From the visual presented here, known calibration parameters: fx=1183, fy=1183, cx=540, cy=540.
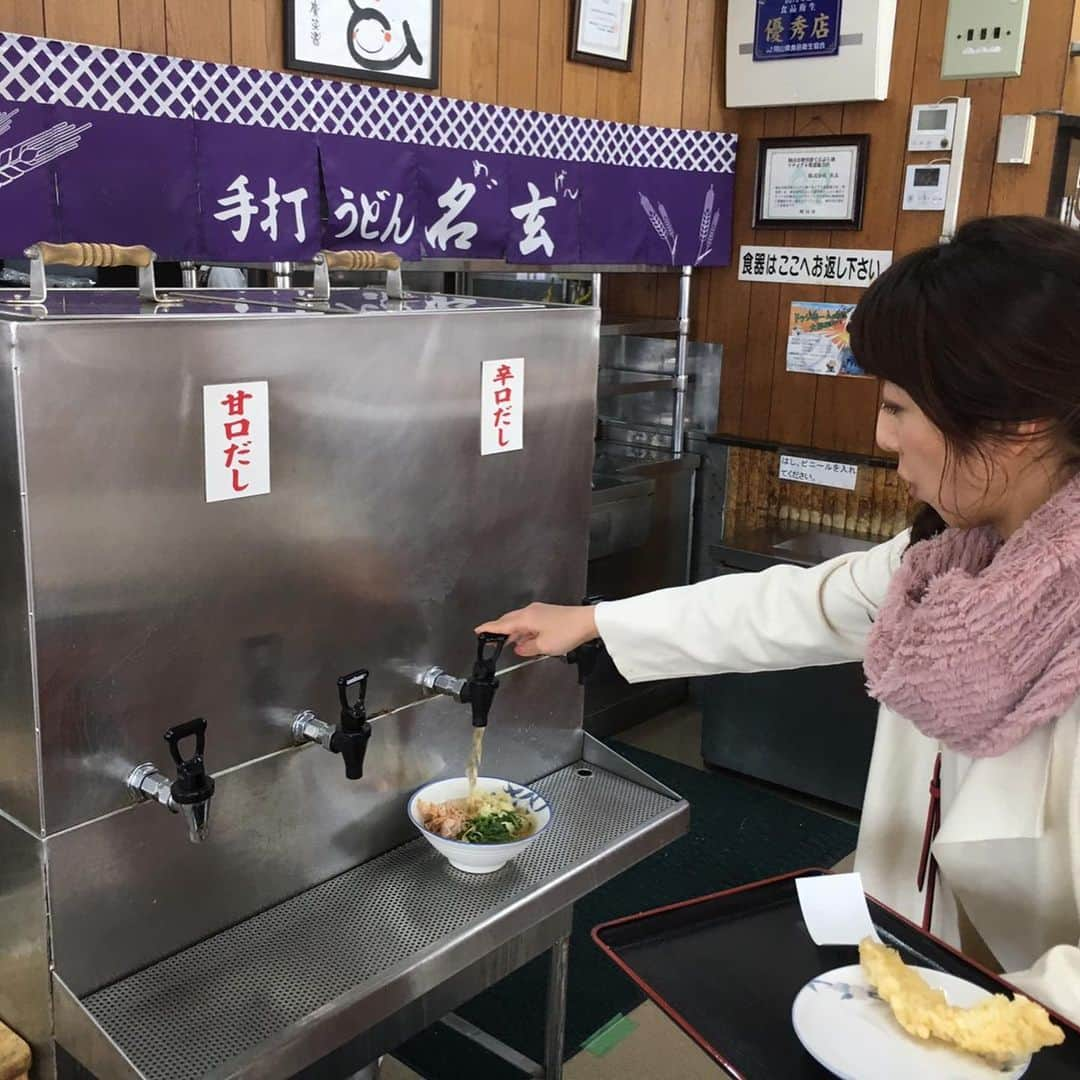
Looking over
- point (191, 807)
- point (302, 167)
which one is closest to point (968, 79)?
point (302, 167)

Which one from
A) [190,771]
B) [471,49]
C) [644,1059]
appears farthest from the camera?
[471,49]

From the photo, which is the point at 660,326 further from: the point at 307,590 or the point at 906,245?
the point at 307,590

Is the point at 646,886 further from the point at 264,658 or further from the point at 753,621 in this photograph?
the point at 264,658

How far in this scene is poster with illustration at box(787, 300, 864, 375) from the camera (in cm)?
402

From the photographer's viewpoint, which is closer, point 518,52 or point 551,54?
point 518,52

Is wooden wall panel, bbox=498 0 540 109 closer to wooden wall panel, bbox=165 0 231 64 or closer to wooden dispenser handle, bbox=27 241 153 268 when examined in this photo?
wooden wall panel, bbox=165 0 231 64

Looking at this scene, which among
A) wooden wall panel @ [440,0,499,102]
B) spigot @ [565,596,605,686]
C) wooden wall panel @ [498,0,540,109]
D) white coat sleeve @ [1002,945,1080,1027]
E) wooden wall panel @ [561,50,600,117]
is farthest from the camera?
wooden wall panel @ [561,50,600,117]

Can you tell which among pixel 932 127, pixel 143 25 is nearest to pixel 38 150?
pixel 143 25

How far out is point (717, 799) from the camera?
12.6 feet

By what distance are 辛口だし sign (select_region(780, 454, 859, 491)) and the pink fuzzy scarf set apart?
8.32 ft

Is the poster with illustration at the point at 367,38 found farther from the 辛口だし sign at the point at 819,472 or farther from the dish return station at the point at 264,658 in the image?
the 辛口だし sign at the point at 819,472

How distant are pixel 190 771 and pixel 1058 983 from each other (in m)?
0.97

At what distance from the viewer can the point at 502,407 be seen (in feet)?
5.92

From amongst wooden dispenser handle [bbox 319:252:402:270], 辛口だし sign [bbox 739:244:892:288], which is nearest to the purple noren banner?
辛口だし sign [bbox 739:244:892:288]
